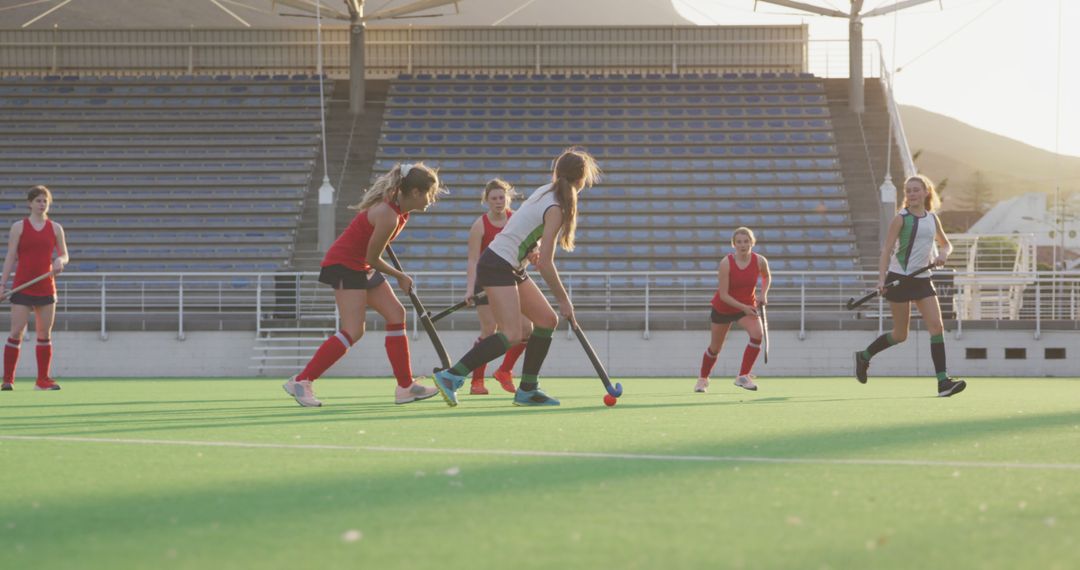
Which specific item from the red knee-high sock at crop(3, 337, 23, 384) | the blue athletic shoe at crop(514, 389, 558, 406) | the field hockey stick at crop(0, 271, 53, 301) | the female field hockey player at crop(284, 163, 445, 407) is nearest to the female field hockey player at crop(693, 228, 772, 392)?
the blue athletic shoe at crop(514, 389, 558, 406)

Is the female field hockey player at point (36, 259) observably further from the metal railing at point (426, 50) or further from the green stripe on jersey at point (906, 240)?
the metal railing at point (426, 50)

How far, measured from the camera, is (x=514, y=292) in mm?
7355

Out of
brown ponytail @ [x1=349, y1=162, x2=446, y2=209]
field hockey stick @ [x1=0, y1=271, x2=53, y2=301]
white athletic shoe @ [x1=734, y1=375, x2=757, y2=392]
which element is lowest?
white athletic shoe @ [x1=734, y1=375, x2=757, y2=392]

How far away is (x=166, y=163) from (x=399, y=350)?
19.3m

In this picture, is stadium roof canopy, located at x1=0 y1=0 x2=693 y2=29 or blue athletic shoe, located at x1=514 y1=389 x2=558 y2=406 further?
stadium roof canopy, located at x1=0 y1=0 x2=693 y2=29

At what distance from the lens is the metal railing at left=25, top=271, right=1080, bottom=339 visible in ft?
58.4

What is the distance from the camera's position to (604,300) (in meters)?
19.4

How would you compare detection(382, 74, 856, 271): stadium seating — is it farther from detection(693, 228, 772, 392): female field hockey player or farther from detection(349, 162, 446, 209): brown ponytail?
detection(349, 162, 446, 209): brown ponytail

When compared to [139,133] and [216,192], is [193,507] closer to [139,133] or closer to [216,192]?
[216,192]

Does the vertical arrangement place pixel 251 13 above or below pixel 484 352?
above

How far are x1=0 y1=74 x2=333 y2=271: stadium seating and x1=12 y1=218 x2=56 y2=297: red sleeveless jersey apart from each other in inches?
446

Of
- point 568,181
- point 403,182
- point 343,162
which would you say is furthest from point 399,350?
point 343,162

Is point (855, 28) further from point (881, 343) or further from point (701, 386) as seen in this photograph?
point (881, 343)

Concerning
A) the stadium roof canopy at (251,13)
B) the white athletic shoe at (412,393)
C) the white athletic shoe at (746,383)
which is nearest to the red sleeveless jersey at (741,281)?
the white athletic shoe at (746,383)
